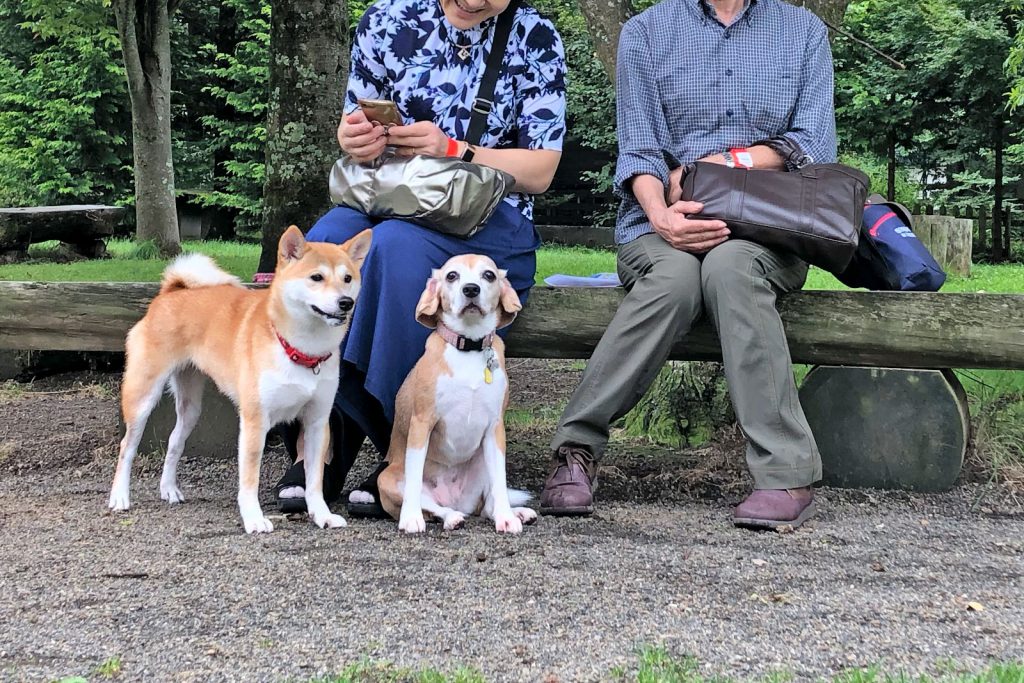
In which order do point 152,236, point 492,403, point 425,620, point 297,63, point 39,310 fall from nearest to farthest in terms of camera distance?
point 425,620 < point 492,403 < point 39,310 < point 297,63 < point 152,236

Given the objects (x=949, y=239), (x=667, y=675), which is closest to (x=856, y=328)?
(x=667, y=675)

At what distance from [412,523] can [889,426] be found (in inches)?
79.6

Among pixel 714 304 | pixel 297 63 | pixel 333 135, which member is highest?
pixel 297 63

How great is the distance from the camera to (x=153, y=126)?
46.6ft

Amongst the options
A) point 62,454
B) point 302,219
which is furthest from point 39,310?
point 302,219

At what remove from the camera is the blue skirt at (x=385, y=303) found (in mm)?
3533

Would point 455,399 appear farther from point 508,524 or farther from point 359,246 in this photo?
point 359,246

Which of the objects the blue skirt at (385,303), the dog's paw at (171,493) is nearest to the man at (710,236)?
the blue skirt at (385,303)

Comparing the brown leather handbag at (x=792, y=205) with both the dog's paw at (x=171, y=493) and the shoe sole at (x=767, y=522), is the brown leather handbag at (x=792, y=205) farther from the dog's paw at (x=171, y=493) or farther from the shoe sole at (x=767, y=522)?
the dog's paw at (x=171, y=493)

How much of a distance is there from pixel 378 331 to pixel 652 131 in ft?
4.49

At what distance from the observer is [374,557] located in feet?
9.92

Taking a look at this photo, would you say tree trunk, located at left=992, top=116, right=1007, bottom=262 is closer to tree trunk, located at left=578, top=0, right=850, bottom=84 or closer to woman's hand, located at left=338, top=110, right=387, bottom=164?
tree trunk, located at left=578, top=0, right=850, bottom=84

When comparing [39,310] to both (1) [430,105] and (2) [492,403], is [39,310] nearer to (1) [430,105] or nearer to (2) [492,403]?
(1) [430,105]

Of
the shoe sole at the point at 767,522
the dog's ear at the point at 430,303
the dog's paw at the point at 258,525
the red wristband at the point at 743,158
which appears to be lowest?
the dog's paw at the point at 258,525
